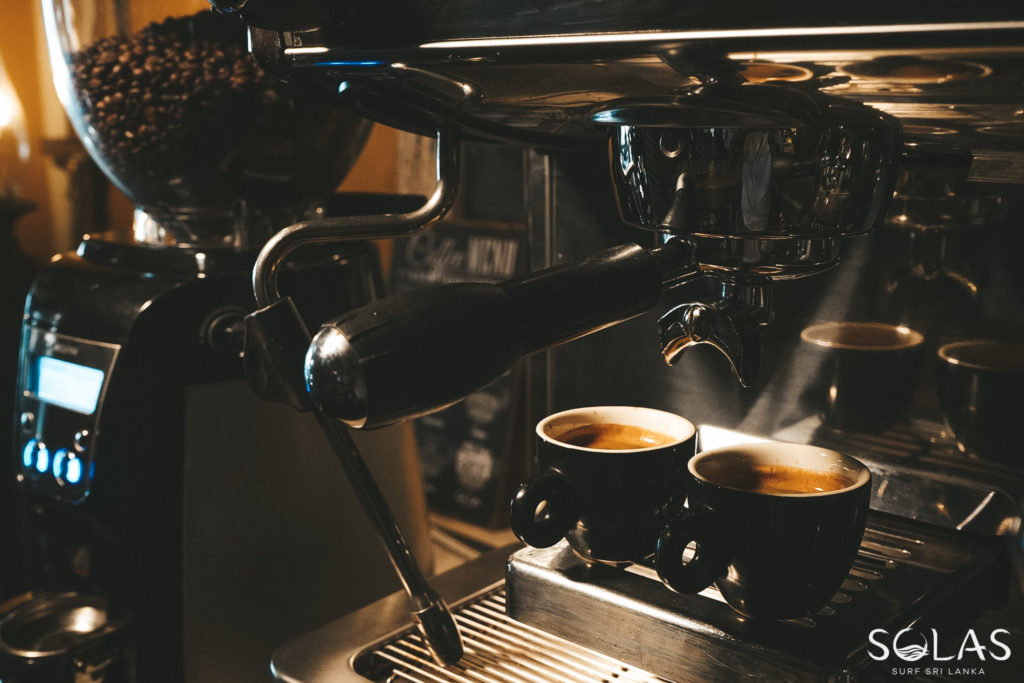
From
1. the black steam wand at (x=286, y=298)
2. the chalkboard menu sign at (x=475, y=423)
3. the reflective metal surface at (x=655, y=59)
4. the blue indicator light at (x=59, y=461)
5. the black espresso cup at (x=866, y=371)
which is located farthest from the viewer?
the chalkboard menu sign at (x=475, y=423)

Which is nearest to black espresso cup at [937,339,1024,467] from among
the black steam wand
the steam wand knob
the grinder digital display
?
the steam wand knob

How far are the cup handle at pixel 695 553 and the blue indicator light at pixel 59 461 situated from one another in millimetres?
401

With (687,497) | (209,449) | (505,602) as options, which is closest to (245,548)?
(209,449)

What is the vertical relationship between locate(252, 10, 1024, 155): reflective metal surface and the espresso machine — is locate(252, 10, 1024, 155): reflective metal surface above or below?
above

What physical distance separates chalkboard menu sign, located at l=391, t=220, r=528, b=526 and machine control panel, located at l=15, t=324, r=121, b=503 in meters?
0.38

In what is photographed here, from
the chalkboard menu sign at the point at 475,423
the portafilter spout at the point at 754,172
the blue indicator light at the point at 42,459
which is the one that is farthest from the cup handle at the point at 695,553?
the chalkboard menu sign at the point at 475,423

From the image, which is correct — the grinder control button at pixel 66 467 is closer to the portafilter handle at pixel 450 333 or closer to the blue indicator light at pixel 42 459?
the blue indicator light at pixel 42 459

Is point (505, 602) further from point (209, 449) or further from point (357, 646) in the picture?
point (209, 449)

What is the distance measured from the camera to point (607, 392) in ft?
2.09

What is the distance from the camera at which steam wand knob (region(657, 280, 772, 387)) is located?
42 cm

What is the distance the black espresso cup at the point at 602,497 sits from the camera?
45 centimetres

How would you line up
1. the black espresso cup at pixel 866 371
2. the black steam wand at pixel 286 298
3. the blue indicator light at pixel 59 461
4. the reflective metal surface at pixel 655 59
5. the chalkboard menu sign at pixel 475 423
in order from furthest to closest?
the chalkboard menu sign at pixel 475 423
the blue indicator light at pixel 59 461
the black espresso cup at pixel 866 371
the black steam wand at pixel 286 298
the reflective metal surface at pixel 655 59

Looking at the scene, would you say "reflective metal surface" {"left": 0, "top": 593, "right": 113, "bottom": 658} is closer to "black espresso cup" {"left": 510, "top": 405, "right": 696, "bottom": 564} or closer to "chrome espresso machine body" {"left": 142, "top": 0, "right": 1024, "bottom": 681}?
"chrome espresso machine body" {"left": 142, "top": 0, "right": 1024, "bottom": 681}

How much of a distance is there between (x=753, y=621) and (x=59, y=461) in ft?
1.46
